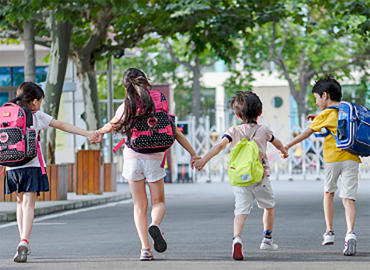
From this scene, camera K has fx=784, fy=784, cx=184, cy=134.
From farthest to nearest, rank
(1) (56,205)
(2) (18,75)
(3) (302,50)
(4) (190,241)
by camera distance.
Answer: (3) (302,50) → (2) (18,75) → (1) (56,205) → (4) (190,241)

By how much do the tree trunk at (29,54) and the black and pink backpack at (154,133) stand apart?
10082 mm

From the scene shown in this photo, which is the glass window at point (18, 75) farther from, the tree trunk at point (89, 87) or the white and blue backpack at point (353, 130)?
the white and blue backpack at point (353, 130)

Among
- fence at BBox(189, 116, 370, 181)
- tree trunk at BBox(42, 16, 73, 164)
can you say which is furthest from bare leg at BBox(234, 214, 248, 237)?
fence at BBox(189, 116, 370, 181)

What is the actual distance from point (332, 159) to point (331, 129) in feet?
0.92

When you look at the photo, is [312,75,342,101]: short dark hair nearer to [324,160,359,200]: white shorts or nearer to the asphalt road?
[324,160,359,200]: white shorts

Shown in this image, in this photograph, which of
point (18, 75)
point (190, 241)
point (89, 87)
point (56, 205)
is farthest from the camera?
point (18, 75)

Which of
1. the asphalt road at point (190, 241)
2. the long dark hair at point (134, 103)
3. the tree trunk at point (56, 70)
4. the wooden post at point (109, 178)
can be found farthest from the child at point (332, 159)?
the wooden post at point (109, 178)

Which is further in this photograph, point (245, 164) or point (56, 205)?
point (56, 205)

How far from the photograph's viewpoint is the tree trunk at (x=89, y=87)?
64.1 ft

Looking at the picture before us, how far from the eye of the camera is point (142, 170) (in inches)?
265

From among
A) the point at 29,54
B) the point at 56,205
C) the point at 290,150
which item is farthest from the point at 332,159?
the point at 290,150

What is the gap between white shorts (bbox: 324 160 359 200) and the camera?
7.19 m

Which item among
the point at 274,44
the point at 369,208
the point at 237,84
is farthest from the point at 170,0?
the point at 237,84

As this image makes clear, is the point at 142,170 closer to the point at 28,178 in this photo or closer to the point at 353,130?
the point at 28,178
